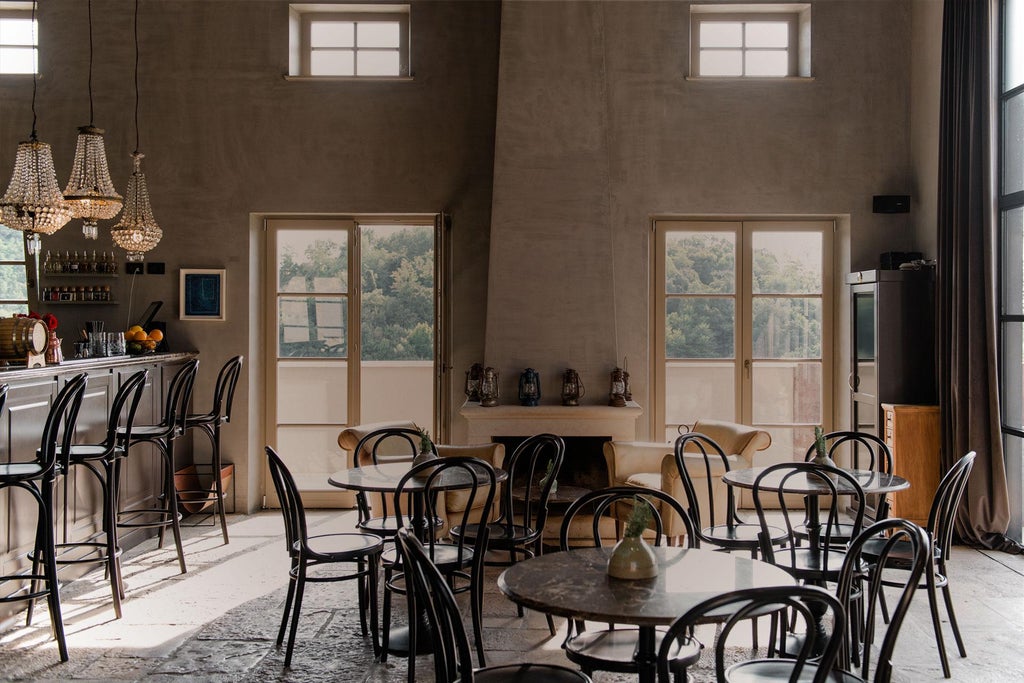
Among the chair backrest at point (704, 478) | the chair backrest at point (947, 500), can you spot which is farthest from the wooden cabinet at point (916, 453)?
the chair backrest at point (947, 500)

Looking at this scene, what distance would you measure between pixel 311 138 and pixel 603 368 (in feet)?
9.18

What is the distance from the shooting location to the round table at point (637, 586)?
7.49 ft

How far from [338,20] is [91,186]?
2761 mm

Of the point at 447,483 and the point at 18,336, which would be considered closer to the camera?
the point at 447,483

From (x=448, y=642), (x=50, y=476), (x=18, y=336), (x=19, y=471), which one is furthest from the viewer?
(x=18, y=336)

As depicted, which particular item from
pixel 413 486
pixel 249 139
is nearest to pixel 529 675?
pixel 413 486

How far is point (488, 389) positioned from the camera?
20.0 feet

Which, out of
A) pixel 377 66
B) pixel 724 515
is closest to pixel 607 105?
pixel 377 66

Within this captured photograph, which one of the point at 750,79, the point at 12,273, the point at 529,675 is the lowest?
the point at 529,675

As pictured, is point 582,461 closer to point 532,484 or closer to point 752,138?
point 532,484

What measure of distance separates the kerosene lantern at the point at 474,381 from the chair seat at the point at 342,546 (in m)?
2.16

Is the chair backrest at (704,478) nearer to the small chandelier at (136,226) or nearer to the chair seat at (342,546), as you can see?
the chair seat at (342,546)

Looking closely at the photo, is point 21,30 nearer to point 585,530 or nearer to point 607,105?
point 607,105

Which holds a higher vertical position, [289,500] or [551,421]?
[551,421]
